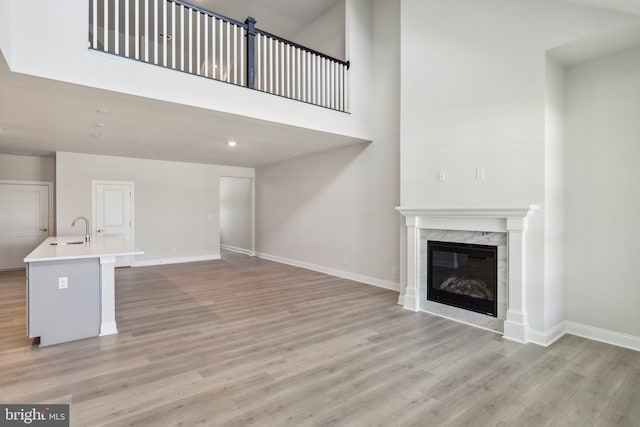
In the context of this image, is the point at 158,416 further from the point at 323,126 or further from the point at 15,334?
the point at 323,126

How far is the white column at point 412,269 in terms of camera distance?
4.36 meters

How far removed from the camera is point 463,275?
398cm

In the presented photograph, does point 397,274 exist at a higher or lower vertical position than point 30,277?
lower

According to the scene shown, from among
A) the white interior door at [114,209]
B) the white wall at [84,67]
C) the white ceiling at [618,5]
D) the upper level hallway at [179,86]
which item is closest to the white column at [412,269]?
the upper level hallway at [179,86]

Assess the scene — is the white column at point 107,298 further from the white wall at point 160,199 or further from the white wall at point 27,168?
the white wall at point 27,168

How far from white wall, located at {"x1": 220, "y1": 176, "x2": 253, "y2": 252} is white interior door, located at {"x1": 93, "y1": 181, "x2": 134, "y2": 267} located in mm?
Result: 2576

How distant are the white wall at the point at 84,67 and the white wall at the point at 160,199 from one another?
186 inches

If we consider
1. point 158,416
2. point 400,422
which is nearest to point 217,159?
point 158,416

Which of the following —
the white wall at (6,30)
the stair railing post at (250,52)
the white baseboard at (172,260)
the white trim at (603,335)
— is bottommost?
the white trim at (603,335)

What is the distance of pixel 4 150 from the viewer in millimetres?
6465

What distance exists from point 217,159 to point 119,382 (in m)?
6.01

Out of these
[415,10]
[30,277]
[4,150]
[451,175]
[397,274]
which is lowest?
[397,274]

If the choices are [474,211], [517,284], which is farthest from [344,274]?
[517,284]

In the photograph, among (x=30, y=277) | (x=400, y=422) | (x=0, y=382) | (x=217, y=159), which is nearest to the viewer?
(x=400, y=422)
